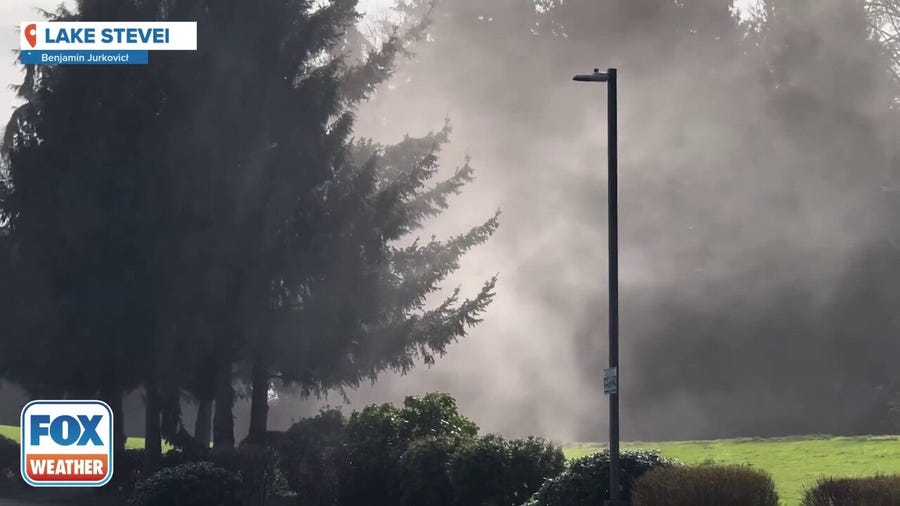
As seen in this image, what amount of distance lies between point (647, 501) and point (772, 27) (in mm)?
50139

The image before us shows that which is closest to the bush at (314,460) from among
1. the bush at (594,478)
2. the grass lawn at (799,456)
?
the grass lawn at (799,456)

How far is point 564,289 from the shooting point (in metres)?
67.7

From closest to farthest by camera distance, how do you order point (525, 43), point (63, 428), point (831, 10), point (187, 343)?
point (63, 428) < point (187, 343) < point (831, 10) < point (525, 43)

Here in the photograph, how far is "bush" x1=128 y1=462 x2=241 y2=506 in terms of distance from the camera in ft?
97.9

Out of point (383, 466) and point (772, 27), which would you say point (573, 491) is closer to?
point (383, 466)

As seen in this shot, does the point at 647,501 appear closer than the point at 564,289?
Yes

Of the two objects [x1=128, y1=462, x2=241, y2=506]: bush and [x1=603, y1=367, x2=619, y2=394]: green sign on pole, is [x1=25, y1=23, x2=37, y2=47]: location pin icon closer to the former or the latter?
[x1=128, y1=462, x2=241, y2=506]: bush

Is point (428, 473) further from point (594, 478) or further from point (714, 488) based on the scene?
point (714, 488)

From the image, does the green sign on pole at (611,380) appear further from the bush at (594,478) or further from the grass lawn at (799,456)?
the grass lawn at (799,456)

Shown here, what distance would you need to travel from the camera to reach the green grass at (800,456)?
26875 mm

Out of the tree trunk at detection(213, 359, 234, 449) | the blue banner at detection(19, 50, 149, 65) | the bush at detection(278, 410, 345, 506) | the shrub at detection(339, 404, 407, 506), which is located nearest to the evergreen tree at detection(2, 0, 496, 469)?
the tree trunk at detection(213, 359, 234, 449)

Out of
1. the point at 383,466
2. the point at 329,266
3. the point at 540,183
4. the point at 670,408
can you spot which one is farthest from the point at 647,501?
the point at 540,183

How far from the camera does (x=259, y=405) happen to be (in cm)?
4094

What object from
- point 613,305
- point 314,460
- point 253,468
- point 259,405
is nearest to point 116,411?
point 259,405
